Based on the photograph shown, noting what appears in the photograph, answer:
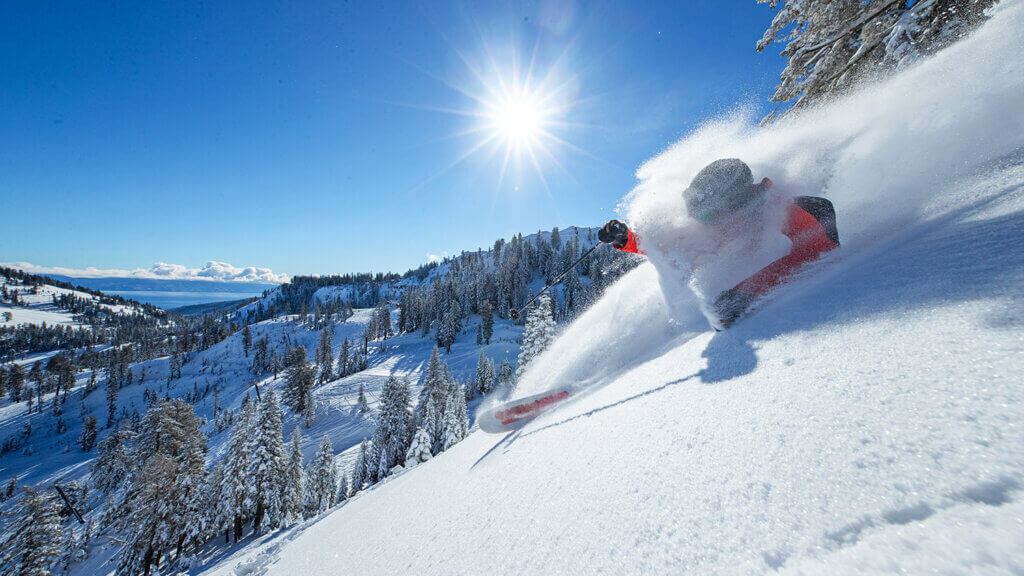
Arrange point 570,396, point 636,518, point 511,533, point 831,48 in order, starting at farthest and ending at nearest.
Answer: point 831,48, point 570,396, point 511,533, point 636,518

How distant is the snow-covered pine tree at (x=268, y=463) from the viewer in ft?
78.3

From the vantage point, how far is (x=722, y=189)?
4.10m

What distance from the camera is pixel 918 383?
140 centimetres

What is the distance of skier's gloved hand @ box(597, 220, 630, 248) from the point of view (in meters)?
5.04

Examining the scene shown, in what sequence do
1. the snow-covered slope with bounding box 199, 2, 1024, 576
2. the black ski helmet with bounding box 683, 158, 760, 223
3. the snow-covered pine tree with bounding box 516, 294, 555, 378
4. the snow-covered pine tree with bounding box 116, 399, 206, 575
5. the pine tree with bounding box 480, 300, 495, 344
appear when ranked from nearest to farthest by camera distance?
1. the snow-covered slope with bounding box 199, 2, 1024, 576
2. the black ski helmet with bounding box 683, 158, 760, 223
3. the snow-covered pine tree with bounding box 116, 399, 206, 575
4. the snow-covered pine tree with bounding box 516, 294, 555, 378
5. the pine tree with bounding box 480, 300, 495, 344

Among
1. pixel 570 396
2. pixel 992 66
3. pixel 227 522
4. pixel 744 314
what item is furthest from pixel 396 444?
pixel 992 66

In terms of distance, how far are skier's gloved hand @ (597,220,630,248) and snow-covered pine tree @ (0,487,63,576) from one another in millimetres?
37492

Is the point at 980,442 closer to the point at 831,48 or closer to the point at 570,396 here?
the point at 570,396

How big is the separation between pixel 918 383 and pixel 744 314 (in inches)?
91.7

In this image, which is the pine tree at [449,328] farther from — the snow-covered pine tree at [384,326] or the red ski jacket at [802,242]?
the red ski jacket at [802,242]

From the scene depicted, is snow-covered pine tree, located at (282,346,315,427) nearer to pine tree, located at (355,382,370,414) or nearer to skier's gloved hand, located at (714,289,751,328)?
pine tree, located at (355,382,370,414)

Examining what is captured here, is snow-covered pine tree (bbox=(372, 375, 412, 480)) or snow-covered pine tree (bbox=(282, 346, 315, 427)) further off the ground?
snow-covered pine tree (bbox=(282, 346, 315, 427))

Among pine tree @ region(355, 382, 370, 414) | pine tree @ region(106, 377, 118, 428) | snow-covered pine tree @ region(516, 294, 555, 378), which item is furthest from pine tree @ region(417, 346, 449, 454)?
pine tree @ region(106, 377, 118, 428)

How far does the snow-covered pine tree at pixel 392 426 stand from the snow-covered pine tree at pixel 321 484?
14.3 ft
